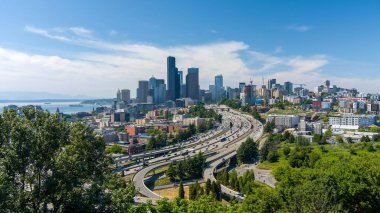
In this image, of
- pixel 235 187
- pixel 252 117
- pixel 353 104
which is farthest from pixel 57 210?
pixel 353 104

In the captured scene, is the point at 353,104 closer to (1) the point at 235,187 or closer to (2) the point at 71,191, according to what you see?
(1) the point at 235,187

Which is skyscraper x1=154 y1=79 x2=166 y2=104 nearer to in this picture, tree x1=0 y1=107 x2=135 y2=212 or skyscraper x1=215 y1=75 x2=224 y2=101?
skyscraper x1=215 y1=75 x2=224 y2=101

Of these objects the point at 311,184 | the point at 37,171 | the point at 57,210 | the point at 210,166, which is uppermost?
the point at 37,171

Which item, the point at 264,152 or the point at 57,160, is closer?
the point at 57,160

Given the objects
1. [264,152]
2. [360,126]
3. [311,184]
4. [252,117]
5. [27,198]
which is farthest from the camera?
[252,117]

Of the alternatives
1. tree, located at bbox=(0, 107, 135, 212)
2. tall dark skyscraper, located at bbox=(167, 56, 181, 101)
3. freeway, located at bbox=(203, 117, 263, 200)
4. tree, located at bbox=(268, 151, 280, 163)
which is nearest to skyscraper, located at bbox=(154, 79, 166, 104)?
tall dark skyscraper, located at bbox=(167, 56, 181, 101)

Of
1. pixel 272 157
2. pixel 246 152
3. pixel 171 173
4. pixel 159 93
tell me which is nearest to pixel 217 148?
pixel 246 152

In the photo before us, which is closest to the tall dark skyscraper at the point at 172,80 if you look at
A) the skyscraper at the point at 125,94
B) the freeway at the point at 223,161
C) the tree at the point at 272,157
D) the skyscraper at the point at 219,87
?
the skyscraper at the point at 125,94
